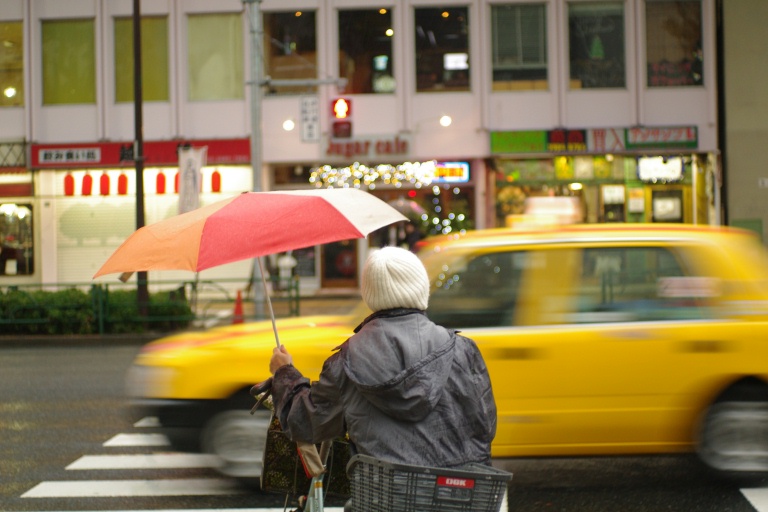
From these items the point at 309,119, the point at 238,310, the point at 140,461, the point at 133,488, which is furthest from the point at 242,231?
the point at 309,119

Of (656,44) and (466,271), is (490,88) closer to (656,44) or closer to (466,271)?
(656,44)

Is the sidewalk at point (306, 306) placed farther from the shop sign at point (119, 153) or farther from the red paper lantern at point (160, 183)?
the red paper lantern at point (160, 183)

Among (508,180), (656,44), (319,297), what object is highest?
(656,44)

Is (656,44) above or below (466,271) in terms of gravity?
above

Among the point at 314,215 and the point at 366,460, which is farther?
the point at 314,215

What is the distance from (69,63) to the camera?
2859 centimetres

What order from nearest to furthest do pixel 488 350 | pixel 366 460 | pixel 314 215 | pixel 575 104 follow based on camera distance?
pixel 366 460 → pixel 314 215 → pixel 488 350 → pixel 575 104

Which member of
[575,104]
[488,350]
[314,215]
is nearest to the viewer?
[314,215]

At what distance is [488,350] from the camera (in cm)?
633

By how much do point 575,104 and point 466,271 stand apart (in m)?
21.9

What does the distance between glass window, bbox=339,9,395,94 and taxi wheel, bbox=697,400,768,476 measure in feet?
73.1

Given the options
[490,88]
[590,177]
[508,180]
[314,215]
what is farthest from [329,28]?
[314,215]

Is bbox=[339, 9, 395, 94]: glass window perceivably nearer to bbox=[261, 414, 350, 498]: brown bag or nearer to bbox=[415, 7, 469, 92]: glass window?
bbox=[415, 7, 469, 92]: glass window

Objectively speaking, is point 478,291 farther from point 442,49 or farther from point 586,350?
point 442,49
